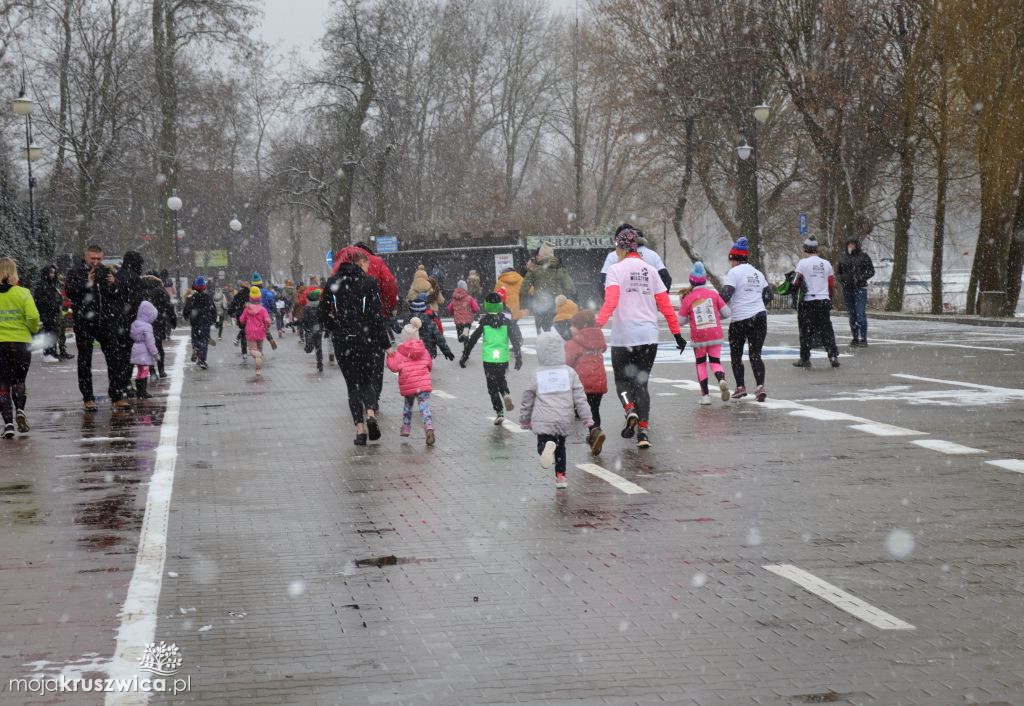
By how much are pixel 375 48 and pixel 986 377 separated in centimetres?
4015

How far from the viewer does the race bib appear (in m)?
9.98

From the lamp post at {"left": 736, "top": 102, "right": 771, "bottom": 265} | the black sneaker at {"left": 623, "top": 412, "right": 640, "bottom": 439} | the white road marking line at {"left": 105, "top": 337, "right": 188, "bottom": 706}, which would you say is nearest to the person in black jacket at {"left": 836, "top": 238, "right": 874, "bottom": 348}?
the black sneaker at {"left": 623, "top": 412, "right": 640, "bottom": 439}

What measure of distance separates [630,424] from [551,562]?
15.9 ft

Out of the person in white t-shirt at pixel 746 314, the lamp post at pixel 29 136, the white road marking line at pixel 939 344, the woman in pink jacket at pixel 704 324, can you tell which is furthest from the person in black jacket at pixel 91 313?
the lamp post at pixel 29 136

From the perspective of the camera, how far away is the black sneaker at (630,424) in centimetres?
1197

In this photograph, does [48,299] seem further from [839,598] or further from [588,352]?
[839,598]

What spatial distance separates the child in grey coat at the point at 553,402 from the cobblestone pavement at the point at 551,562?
1.06ft

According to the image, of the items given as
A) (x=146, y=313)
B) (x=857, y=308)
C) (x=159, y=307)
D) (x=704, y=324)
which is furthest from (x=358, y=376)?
(x=857, y=308)

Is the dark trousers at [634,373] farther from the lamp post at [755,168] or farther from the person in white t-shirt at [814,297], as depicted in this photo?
the lamp post at [755,168]

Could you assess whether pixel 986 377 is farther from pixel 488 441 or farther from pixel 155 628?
pixel 155 628

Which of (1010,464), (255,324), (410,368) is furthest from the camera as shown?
(255,324)

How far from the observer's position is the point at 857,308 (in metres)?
24.4

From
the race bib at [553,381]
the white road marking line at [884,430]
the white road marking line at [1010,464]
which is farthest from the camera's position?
the white road marking line at [884,430]

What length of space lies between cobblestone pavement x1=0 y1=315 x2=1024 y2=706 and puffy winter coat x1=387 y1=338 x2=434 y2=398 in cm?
49
